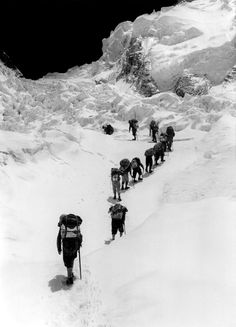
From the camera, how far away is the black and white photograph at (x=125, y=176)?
935cm

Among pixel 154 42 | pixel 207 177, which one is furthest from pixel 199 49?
pixel 207 177

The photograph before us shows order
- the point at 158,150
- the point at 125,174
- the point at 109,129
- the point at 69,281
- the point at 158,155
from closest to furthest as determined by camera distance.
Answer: the point at 69,281 < the point at 125,174 < the point at 158,150 < the point at 158,155 < the point at 109,129

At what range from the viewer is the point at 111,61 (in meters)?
50.7

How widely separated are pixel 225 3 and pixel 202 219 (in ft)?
120

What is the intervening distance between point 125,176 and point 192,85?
18805 millimetres

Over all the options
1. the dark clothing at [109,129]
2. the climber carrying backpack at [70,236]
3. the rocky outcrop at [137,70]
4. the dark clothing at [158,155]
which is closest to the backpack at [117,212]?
the climber carrying backpack at [70,236]

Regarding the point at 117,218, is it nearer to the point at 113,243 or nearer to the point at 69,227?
the point at 113,243

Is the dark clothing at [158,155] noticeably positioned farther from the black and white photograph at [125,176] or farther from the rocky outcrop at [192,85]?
the rocky outcrop at [192,85]

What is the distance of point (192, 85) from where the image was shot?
119 feet

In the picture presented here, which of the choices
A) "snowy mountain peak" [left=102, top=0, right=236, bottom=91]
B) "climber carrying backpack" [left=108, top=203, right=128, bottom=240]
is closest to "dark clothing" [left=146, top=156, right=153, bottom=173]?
"climber carrying backpack" [left=108, top=203, right=128, bottom=240]

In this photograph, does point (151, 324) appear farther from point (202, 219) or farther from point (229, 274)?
point (202, 219)

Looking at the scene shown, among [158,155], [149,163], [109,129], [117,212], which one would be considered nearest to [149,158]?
[149,163]

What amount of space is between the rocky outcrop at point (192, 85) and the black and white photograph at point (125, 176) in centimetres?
12

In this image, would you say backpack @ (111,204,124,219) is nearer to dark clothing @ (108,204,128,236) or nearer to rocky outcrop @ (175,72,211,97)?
dark clothing @ (108,204,128,236)
